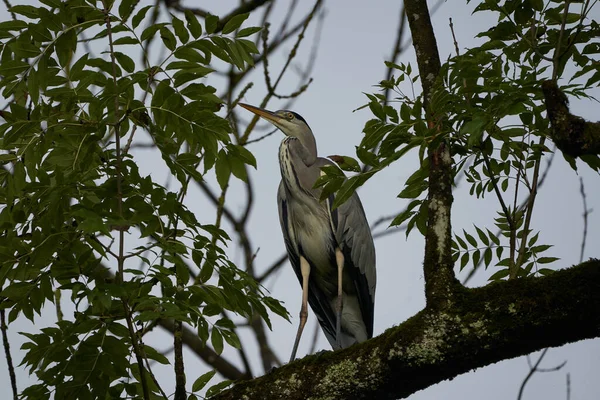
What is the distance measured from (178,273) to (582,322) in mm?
1438

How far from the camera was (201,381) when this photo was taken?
2943 mm

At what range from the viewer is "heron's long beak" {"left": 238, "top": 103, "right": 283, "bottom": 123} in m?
5.13

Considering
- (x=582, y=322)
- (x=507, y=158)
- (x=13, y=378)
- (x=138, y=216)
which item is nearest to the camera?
(x=582, y=322)

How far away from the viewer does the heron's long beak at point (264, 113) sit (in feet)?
16.8

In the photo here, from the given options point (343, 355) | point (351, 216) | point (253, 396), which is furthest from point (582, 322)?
point (351, 216)

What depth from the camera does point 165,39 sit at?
285cm

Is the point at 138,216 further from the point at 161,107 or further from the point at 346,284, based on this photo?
the point at 346,284

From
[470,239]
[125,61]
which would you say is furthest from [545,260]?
[125,61]

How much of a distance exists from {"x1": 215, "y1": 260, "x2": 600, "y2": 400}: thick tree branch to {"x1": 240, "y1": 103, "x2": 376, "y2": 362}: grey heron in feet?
6.83

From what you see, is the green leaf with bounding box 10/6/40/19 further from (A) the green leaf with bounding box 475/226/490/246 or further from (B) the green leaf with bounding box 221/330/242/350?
(A) the green leaf with bounding box 475/226/490/246

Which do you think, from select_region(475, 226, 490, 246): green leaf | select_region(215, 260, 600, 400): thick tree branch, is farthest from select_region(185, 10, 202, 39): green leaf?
select_region(475, 226, 490, 246): green leaf

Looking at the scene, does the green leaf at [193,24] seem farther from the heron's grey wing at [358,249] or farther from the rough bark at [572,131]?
the heron's grey wing at [358,249]

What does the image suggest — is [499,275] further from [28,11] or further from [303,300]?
[28,11]

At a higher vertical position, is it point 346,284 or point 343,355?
point 346,284
